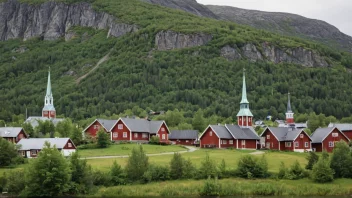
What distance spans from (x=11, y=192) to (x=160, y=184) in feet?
55.9

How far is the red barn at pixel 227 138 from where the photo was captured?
108762mm

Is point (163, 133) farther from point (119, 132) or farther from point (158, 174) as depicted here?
point (158, 174)

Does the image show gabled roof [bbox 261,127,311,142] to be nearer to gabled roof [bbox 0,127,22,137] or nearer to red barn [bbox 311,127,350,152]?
red barn [bbox 311,127,350,152]

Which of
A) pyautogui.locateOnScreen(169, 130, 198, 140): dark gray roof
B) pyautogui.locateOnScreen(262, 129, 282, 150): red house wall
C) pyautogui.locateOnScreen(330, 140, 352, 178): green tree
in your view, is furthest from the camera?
pyautogui.locateOnScreen(169, 130, 198, 140): dark gray roof

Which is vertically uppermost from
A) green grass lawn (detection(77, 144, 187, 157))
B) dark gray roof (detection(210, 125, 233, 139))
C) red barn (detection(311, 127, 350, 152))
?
dark gray roof (detection(210, 125, 233, 139))

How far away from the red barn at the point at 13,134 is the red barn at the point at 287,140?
42.8m

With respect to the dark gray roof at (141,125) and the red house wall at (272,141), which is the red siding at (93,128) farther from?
the red house wall at (272,141)

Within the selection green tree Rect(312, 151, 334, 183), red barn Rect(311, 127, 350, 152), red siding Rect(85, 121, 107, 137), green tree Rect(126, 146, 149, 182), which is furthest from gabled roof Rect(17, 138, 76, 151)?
red barn Rect(311, 127, 350, 152)

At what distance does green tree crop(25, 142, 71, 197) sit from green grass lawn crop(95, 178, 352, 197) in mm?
4208

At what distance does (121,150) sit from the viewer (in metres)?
99.0

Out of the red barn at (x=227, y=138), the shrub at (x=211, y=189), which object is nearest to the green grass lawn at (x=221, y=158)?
the red barn at (x=227, y=138)

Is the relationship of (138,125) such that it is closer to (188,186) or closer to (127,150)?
(127,150)

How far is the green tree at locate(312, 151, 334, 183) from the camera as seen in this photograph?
76.5m

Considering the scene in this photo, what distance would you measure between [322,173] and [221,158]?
62.1 feet
